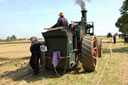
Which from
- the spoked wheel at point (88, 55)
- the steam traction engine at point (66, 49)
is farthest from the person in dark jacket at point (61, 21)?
the spoked wheel at point (88, 55)

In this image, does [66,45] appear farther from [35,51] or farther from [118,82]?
[118,82]

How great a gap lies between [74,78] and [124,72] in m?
1.90

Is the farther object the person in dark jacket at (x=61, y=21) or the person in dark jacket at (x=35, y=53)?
the person in dark jacket at (x=61, y=21)

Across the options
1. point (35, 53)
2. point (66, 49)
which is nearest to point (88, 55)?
point (66, 49)

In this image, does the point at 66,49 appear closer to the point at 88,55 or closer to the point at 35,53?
Result: the point at 88,55

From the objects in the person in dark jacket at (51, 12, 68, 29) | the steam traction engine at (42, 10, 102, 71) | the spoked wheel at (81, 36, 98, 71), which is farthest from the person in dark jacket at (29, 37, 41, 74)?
the spoked wheel at (81, 36, 98, 71)

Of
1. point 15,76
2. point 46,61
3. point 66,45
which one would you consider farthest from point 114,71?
point 15,76

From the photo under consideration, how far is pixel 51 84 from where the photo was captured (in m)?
4.89

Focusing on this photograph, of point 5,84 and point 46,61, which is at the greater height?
point 46,61

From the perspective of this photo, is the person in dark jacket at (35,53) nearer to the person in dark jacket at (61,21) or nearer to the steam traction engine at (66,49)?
the steam traction engine at (66,49)

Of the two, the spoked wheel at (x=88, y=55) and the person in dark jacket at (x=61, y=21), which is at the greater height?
the person in dark jacket at (x=61, y=21)

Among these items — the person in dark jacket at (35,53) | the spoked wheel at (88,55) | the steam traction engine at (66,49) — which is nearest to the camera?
the steam traction engine at (66,49)

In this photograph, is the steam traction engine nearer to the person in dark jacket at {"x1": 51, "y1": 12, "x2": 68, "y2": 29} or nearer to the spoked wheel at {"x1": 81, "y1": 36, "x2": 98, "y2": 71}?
the spoked wheel at {"x1": 81, "y1": 36, "x2": 98, "y2": 71}

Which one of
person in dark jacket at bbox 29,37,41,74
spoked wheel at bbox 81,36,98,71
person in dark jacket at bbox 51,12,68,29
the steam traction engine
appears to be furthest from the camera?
person in dark jacket at bbox 51,12,68,29
